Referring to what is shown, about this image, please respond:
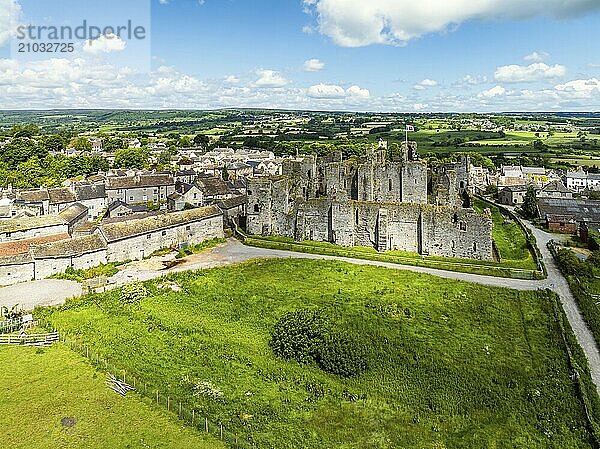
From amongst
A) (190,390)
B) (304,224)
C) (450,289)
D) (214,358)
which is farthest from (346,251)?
(190,390)

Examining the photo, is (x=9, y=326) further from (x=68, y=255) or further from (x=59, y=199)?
(x=59, y=199)

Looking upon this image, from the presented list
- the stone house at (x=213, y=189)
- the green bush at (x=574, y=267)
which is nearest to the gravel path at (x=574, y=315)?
the green bush at (x=574, y=267)

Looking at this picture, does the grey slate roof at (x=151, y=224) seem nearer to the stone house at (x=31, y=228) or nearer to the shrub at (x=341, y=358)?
the stone house at (x=31, y=228)

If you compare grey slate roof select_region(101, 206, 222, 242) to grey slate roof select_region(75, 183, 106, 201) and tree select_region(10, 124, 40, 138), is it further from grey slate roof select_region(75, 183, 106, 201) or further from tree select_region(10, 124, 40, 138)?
tree select_region(10, 124, 40, 138)

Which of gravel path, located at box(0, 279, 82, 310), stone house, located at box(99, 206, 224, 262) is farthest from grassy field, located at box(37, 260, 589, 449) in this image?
stone house, located at box(99, 206, 224, 262)

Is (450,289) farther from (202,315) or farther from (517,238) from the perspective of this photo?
(517,238)
